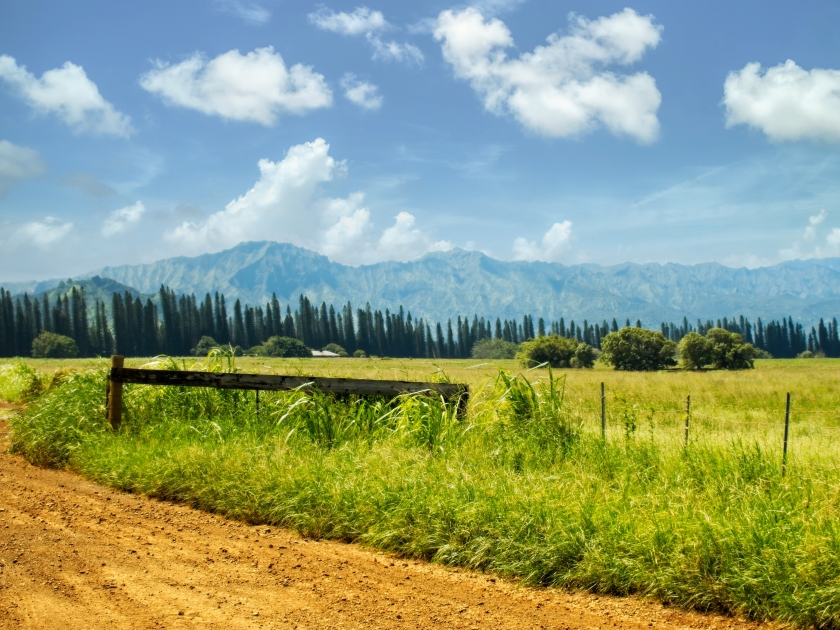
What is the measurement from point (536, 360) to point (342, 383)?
2529 inches

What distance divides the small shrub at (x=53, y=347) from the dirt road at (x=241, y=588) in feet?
382

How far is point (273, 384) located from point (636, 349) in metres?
61.7

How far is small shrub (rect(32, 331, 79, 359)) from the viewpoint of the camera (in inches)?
4237

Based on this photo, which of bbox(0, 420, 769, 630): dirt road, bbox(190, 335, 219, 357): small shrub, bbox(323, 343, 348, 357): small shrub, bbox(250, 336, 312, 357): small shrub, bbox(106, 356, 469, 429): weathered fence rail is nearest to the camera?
bbox(0, 420, 769, 630): dirt road

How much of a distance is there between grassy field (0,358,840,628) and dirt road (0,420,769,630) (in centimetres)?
26

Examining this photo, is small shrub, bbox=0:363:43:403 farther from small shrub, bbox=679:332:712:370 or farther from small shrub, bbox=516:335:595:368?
small shrub, bbox=679:332:712:370

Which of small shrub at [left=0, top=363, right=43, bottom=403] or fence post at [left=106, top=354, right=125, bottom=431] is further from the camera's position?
small shrub at [left=0, top=363, right=43, bottom=403]

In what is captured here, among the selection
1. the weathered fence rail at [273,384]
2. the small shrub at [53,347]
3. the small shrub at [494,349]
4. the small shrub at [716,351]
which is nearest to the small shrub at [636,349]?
the small shrub at [716,351]

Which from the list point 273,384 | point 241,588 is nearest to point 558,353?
point 273,384

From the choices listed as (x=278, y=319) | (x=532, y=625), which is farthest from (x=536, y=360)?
(x=278, y=319)

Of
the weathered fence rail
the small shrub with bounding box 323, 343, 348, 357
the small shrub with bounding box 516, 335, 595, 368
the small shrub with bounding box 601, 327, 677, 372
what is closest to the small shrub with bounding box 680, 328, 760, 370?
the small shrub with bounding box 601, 327, 677, 372

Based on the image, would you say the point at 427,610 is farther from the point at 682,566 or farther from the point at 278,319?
the point at 278,319

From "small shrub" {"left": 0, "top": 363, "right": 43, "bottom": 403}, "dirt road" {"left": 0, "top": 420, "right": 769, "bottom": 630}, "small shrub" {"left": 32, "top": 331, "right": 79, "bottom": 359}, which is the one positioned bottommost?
"dirt road" {"left": 0, "top": 420, "right": 769, "bottom": 630}

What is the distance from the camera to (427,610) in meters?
4.26
